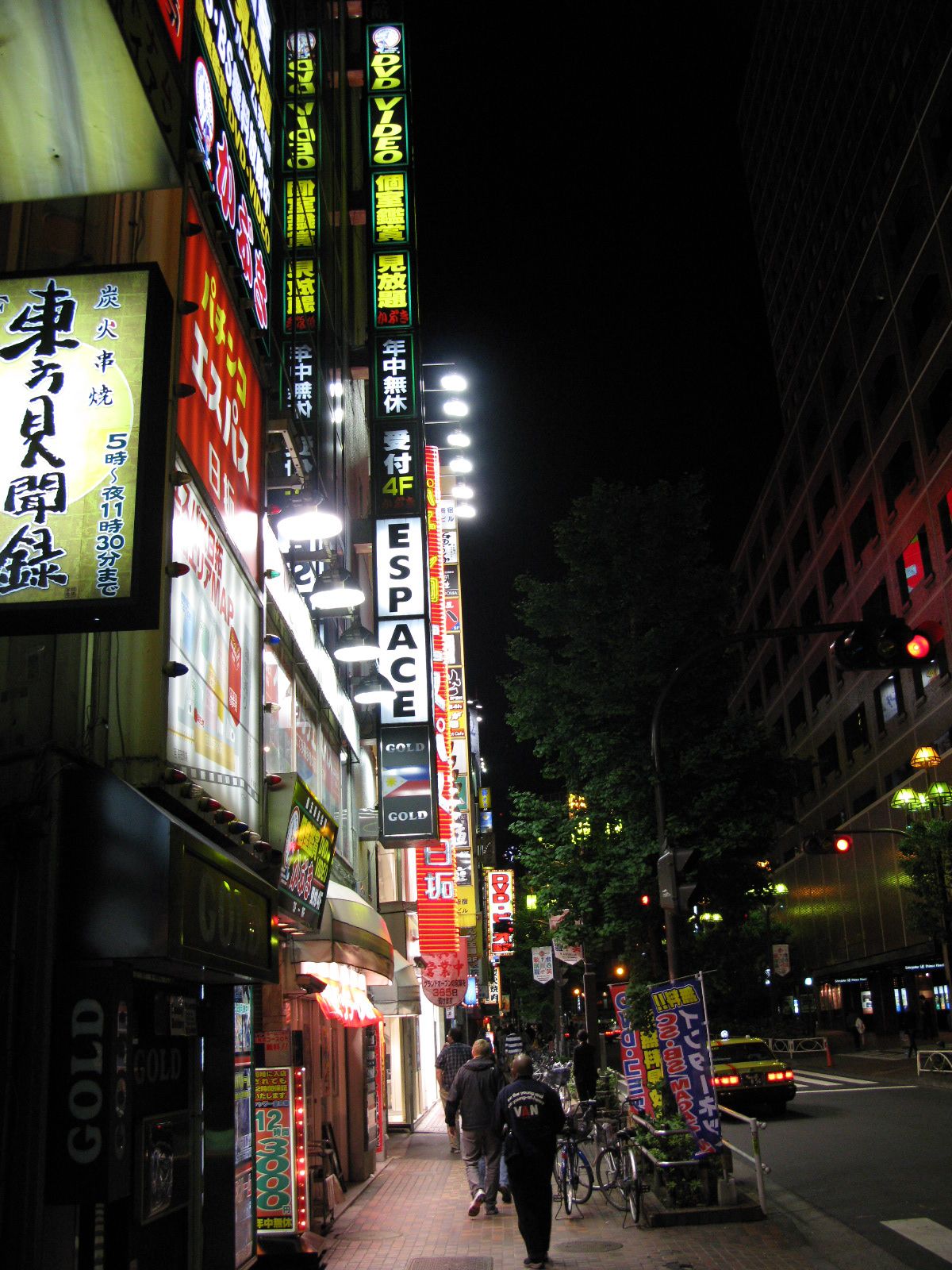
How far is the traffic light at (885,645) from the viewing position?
10703 mm

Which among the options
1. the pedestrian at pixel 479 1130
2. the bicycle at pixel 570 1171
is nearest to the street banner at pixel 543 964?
the bicycle at pixel 570 1171

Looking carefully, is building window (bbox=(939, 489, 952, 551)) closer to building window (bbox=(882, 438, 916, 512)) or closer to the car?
building window (bbox=(882, 438, 916, 512))

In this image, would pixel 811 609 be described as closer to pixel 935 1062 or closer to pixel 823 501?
pixel 823 501

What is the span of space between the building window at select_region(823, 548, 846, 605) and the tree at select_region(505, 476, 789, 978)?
3273cm

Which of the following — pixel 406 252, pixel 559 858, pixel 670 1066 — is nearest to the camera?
pixel 670 1066

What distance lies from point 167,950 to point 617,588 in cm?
2069

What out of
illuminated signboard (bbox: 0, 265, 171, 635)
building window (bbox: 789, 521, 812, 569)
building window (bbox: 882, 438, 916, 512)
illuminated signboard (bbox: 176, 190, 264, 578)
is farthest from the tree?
building window (bbox: 789, 521, 812, 569)

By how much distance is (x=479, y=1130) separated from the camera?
1230 centimetres

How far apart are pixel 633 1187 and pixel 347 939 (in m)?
4.00

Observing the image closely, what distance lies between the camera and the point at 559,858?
24125 mm

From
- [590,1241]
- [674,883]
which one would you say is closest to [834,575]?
[674,883]

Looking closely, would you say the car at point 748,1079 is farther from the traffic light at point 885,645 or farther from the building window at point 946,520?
the building window at point 946,520

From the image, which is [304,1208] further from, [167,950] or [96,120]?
[96,120]

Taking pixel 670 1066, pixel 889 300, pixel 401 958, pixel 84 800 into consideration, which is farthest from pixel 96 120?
pixel 889 300
